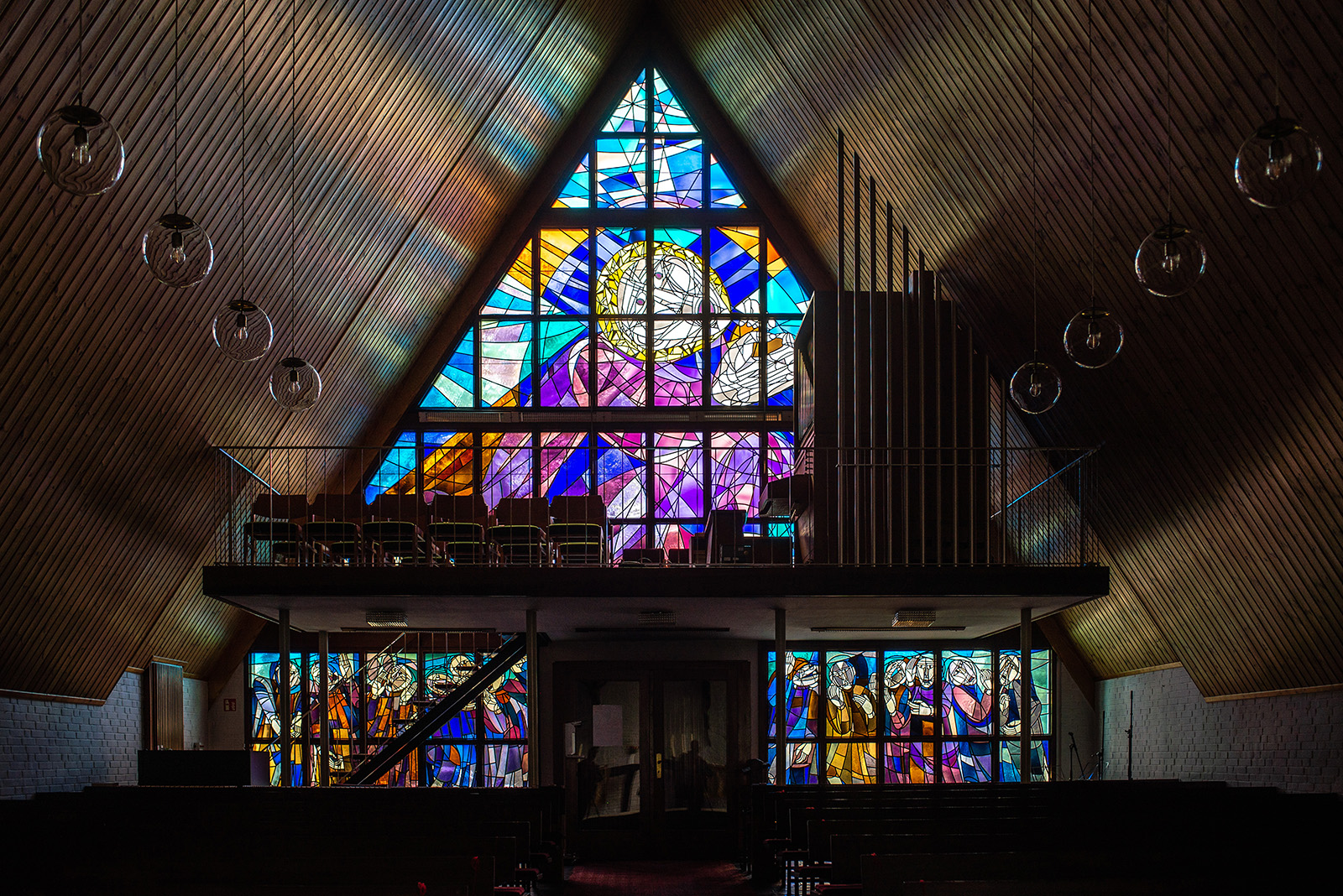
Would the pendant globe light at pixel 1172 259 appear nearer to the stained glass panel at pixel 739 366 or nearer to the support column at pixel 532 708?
the support column at pixel 532 708

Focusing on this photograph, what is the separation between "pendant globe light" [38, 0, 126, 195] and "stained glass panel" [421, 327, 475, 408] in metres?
12.3

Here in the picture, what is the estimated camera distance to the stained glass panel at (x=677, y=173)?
18.0 m

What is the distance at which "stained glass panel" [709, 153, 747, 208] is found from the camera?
1795cm

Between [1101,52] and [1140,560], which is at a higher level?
[1101,52]

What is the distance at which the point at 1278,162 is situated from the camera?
15.7 ft

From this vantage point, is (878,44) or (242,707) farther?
(242,707)

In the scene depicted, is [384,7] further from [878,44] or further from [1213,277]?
[1213,277]

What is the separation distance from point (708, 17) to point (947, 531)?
768 centimetres

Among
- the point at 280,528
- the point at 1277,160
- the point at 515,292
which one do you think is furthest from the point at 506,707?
the point at 1277,160

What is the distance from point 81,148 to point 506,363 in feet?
41.3

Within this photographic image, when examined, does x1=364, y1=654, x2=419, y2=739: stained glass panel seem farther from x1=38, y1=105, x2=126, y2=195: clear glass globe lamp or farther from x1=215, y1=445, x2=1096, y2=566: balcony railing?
x1=38, y1=105, x2=126, y2=195: clear glass globe lamp

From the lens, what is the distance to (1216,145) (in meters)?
8.20

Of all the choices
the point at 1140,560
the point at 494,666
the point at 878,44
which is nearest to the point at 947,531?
the point at 1140,560

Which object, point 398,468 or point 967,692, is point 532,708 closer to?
point 398,468
